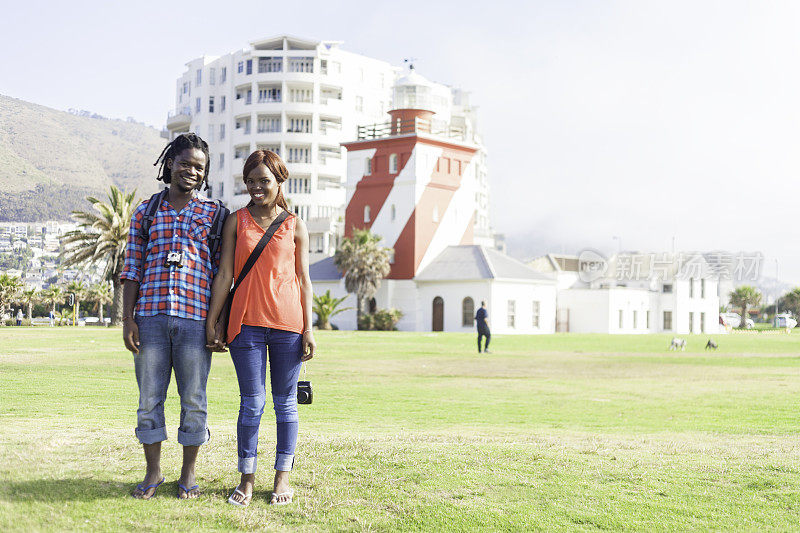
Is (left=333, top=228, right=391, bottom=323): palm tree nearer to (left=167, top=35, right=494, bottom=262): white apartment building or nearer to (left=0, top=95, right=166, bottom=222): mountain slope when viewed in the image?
(left=167, top=35, right=494, bottom=262): white apartment building

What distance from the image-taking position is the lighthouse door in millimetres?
58219

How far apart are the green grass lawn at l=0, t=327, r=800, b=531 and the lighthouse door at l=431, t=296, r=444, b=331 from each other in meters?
43.2

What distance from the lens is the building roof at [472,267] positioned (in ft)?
187

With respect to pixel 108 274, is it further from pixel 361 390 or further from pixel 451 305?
pixel 361 390

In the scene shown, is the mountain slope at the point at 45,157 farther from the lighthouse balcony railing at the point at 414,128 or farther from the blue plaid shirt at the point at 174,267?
the lighthouse balcony railing at the point at 414,128

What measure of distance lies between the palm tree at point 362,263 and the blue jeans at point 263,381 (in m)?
50.1

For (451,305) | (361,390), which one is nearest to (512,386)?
(361,390)

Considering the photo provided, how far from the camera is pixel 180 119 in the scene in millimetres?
95625

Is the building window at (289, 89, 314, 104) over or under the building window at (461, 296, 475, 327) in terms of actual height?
over

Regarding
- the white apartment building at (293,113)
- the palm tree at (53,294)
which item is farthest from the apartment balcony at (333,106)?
the palm tree at (53,294)

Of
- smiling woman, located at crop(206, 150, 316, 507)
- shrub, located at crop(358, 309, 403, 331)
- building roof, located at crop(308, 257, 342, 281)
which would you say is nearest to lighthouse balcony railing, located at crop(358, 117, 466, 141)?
building roof, located at crop(308, 257, 342, 281)

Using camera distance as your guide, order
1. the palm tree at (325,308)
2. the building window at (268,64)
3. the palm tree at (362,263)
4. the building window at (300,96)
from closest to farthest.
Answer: the palm tree at (325,308) < the palm tree at (362,263) < the building window at (300,96) < the building window at (268,64)

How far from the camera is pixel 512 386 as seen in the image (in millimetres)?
17547

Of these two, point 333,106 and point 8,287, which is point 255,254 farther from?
point 333,106
